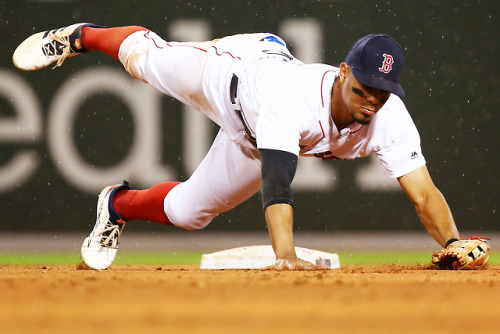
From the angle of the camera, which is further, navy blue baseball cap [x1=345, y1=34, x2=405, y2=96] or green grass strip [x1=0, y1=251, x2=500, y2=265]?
green grass strip [x1=0, y1=251, x2=500, y2=265]

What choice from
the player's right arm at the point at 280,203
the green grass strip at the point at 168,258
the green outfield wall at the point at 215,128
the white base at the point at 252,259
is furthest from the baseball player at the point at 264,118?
the green outfield wall at the point at 215,128

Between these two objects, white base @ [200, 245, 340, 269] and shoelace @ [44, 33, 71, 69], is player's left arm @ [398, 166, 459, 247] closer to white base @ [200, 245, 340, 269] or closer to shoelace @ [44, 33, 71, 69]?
white base @ [200, 245, 340, 269]

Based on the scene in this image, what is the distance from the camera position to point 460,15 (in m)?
5.75

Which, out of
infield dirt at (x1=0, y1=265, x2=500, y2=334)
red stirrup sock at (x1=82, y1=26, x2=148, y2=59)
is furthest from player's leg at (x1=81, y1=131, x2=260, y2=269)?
infield dirt at (x1=0, y1=265, x2=500, y2=334)

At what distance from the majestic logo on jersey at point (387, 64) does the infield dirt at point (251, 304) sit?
2.62 feet

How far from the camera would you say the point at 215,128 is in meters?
5.68

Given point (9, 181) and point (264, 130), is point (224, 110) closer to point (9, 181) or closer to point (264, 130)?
point (264, 130)

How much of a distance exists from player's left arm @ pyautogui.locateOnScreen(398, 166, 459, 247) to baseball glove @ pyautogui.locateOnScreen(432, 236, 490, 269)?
0.08m

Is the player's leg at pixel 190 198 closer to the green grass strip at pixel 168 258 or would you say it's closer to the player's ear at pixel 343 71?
the player's ear at pixel 343 71

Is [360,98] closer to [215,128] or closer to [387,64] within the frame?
[387,64]

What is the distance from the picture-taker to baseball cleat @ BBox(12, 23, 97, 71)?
3996 mm

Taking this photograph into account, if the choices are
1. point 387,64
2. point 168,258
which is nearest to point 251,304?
point 387,64

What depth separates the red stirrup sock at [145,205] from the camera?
3893 millimetres

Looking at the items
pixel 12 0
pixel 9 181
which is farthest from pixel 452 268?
pixel 12 0
